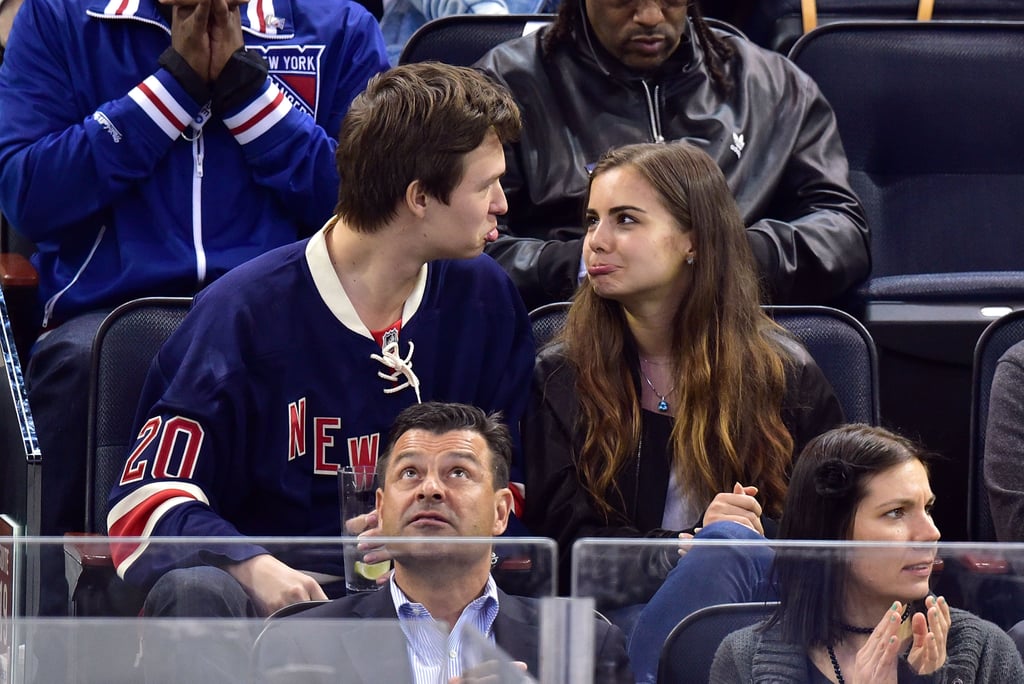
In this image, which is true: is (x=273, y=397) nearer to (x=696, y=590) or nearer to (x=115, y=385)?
(x=115, y=385)

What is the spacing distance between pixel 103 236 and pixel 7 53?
1.03 feet

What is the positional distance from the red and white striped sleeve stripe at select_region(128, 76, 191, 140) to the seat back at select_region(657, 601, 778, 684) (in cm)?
136

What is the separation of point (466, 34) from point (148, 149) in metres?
0.63

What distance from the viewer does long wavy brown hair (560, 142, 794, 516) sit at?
6.55 feet

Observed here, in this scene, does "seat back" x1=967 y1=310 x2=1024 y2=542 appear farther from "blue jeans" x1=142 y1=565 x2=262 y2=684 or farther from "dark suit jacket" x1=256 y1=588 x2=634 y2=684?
"blue jeans" x1=142 y1=565 x2=262 y2=684

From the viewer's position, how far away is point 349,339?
195 centimetres

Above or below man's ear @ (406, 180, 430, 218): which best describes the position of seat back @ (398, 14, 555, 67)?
above

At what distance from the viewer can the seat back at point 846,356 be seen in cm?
213

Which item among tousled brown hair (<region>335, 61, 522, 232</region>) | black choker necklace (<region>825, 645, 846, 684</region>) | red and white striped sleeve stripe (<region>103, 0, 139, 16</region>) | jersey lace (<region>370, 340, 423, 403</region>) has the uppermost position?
red and white striped sleeve stripe (<region>103, 0, 139, 16</region>)

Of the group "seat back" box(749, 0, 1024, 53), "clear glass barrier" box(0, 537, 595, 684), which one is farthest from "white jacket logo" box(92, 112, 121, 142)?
"seat back" box(749, 0, 1024, 53)

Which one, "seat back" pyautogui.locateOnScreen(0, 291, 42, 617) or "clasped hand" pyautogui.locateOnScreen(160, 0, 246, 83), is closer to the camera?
"seat back" pyautogui.locateOnScreen(0, 291, 42, 617)

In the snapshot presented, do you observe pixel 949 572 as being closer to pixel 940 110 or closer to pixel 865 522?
pixel 865 522

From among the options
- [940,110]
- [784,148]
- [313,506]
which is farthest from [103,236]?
[940,110]

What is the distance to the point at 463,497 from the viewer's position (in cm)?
175
